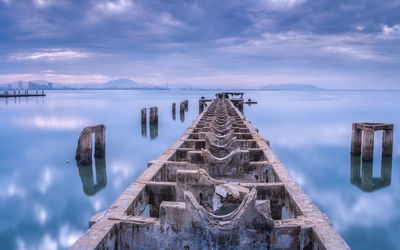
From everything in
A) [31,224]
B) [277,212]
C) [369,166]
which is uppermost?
[277,212]

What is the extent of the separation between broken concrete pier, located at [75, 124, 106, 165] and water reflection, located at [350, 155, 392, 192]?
41.5 ft

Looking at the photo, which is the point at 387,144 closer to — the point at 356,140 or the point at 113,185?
the point at 356,140

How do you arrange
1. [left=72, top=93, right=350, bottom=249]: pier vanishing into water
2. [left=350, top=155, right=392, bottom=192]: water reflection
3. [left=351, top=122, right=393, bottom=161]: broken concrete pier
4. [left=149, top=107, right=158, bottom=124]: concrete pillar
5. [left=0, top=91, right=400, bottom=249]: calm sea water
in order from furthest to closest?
[left=149, top=107, right=158, bottom=124]: concrete pillar
[left=350, top=155, right=392, bottom=192]: water reflection
[left=351, top=122, right=393, bottom=161]: broken concrete pier
[left=0, top=91, right=400, bottom=249]: calm sea water
[left=72, top=93, right=350, bottom=249]: pier vanishing into water

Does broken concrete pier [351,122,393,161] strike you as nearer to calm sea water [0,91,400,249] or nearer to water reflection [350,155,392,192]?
water reflection [350,155,392,192]

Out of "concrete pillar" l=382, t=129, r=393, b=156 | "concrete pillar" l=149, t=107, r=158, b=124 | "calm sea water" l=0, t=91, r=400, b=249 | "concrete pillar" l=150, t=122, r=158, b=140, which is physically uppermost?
"concrete pillar" l=149, t=107, r=158, b=124

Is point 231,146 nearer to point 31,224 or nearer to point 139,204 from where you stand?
point 139,204

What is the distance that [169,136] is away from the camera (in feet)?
91.9

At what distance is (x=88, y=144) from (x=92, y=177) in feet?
5.22

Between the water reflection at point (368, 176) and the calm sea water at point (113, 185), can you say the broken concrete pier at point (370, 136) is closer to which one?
the water reflection at point (368, 176)

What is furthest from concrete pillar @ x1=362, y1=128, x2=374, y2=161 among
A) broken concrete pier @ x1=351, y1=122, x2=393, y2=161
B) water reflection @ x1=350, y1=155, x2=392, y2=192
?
water reflection @ x1=350, y1=155, x2=392, y2=192

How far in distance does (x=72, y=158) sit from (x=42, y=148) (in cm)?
442

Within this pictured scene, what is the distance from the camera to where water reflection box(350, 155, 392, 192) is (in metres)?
14.1

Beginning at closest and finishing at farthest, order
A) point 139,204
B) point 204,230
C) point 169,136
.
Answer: point 204,230
point 139,204
point 169,136

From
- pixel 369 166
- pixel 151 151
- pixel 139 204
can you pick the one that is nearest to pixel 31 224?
pixel 139 204
